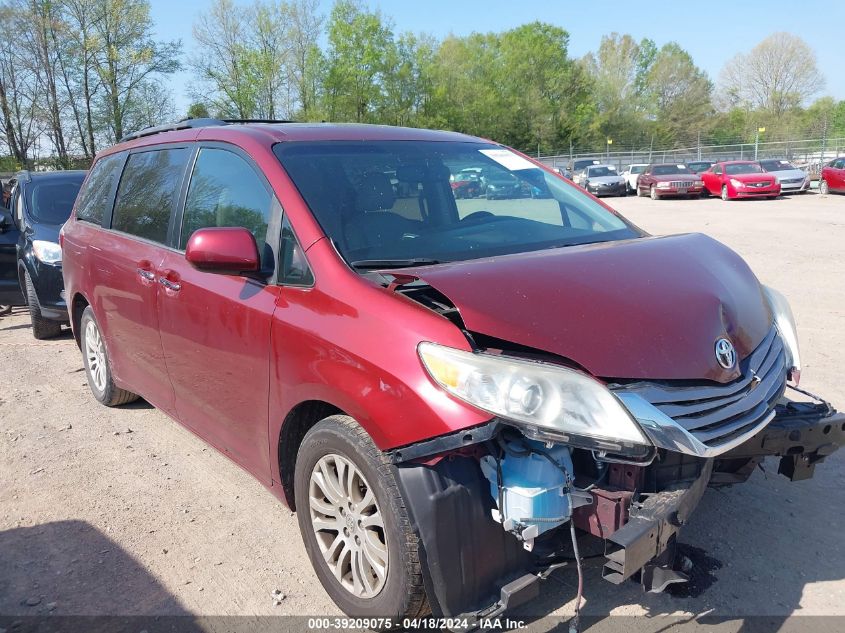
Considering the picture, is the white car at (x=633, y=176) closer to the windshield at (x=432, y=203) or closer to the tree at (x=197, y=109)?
the tree at (x=197, y=109)

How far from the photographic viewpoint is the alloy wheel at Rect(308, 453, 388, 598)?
255 cm

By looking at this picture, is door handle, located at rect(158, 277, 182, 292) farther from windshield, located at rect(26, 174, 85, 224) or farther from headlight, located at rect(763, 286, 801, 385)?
windshield, located at rect(26, 174, 85, 224)

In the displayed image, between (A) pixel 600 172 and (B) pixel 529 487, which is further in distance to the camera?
(A) pixel 600 172

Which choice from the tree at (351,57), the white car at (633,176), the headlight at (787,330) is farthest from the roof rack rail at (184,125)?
the tree at (351,57)

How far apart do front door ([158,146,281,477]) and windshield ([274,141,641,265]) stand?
28 centimetres

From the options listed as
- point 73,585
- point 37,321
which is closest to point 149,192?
point 73,585

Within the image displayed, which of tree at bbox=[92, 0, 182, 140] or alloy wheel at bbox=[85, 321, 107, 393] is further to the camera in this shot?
tree at bbox=[92, 0, 182, 140]

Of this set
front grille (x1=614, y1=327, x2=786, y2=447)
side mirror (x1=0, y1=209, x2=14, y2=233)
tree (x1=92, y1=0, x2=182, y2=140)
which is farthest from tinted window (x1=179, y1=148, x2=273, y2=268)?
tree (x1=92, y1=0, x2=182, y2=140)

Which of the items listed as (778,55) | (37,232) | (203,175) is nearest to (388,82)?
(778,55)

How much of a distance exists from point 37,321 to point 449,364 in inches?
275

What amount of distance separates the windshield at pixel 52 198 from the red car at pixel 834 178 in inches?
1024

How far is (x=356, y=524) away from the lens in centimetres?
264

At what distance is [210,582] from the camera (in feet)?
10.2

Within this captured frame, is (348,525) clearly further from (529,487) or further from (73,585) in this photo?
(73,585)
